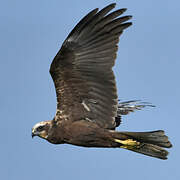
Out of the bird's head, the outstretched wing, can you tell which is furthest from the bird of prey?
the bird's head

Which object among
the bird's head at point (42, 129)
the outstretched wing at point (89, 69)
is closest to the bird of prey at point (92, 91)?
the outstretched wing at point (89, 69)

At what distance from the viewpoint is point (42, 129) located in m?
11.8

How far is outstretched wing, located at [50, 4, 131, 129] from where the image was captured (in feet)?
36.9

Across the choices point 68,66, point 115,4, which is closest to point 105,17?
point 115,4

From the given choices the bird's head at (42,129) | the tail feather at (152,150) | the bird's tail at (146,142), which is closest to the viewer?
the bird's tail at (146,142)

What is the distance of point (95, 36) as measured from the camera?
11398 mm

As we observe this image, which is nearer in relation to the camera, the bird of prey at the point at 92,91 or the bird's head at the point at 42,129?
the bird of prey at the point at 92,91

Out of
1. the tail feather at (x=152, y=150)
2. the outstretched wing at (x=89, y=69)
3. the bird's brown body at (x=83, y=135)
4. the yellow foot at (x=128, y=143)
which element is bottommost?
the tail feather at (x=152, y=150)

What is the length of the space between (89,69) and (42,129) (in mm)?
1751

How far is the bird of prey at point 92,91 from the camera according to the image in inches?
443

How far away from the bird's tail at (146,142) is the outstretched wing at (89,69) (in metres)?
0.44

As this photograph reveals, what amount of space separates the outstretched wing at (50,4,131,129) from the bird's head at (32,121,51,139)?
0.44 metres

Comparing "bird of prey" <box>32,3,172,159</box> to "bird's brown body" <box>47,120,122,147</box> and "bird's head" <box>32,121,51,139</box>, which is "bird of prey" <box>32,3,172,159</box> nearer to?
"bird's brown body" <box>47,120,122,147</box>

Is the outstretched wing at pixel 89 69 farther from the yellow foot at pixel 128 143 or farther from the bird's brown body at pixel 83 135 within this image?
the yellow foot at pixel 128 143
